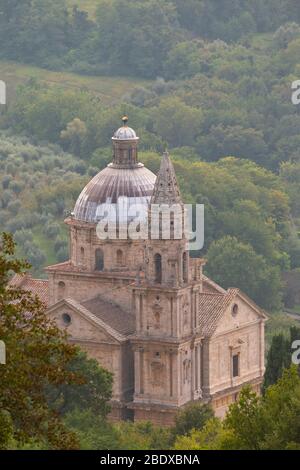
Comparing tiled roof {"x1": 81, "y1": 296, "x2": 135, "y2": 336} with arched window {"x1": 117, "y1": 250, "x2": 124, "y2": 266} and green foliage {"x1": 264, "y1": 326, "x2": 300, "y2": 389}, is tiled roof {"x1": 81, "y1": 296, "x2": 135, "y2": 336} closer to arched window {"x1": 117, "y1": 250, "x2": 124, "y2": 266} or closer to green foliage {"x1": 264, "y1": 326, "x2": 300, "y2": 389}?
arched window {"x1": 117, "y1": 250, "x2": 124, "y2": 266}

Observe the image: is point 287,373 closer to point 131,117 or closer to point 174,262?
point 174,262

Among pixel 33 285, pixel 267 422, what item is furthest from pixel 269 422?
pixel 33 285

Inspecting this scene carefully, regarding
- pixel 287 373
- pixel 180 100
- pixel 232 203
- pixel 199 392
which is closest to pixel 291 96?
pixel 180 100

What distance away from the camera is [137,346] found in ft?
307

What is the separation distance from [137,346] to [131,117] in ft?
245

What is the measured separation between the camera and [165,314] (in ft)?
306

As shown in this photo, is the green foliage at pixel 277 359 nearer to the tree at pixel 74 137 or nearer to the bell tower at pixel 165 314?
the bell tower at pixel 165 314

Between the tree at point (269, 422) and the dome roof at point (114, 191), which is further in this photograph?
the dome roof at point (114, 191)

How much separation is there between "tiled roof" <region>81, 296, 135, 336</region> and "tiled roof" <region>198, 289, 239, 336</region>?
2382mm

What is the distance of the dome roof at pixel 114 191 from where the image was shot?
316ft

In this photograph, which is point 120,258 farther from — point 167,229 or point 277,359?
point 277,359

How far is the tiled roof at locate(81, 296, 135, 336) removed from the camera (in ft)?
310

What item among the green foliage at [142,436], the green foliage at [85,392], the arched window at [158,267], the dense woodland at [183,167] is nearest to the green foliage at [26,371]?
the dense woodland at [183,167]

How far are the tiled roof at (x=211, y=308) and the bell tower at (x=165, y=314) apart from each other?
1.46 m
